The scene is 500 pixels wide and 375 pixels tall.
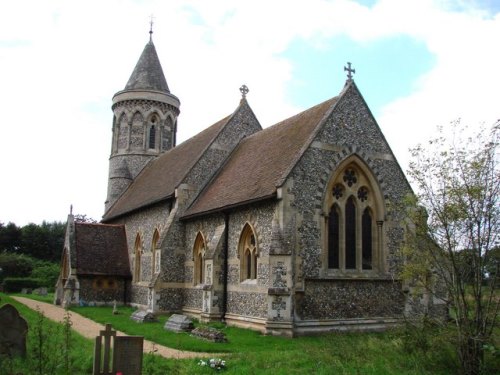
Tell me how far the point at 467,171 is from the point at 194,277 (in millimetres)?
12999

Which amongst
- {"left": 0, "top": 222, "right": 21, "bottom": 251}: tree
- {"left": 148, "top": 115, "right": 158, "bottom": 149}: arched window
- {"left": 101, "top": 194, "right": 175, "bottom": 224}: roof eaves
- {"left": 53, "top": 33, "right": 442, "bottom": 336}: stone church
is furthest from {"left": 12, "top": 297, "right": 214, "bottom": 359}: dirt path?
{"left": 0, "top": 222, "right": 21, "bottom": 251}: tree

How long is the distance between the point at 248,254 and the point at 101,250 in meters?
13.2

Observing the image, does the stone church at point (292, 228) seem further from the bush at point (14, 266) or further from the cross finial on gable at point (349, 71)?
the bush at point (14, 266)

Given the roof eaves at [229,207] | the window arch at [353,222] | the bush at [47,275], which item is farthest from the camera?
the bush at [47,275]

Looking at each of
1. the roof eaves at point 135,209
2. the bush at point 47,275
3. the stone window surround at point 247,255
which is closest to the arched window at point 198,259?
the roof eaves at point 135,209

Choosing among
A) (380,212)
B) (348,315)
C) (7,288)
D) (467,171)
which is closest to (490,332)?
(467,171)

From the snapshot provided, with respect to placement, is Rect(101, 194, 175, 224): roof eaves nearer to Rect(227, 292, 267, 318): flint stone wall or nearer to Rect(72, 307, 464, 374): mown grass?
Rect(227, 292, 267, 318): flint stone wall

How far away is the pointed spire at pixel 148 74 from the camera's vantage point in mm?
36375

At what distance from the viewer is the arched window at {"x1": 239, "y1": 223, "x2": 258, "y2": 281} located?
1747 centimetres

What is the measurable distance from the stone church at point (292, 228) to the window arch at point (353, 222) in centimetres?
3

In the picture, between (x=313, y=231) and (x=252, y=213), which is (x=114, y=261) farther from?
(x=313, y=231)

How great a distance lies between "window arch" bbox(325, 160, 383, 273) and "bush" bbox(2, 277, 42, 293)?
108 feet

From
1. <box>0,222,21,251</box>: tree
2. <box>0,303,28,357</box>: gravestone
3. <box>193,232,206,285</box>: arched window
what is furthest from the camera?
<box>0,222,21,251</box>: tree

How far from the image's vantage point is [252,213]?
17438 mm
